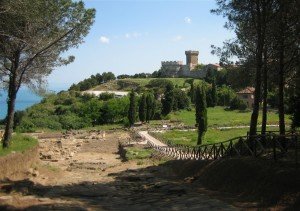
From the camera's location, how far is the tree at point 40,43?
22.7 meters

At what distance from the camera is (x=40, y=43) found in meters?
23.5

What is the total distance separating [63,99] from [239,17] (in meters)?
116

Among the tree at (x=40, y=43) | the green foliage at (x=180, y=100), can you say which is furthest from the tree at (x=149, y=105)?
the tree at (x=40, y=43)

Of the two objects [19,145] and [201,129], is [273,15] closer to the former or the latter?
[19,145]

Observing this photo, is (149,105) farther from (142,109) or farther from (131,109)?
(131,109)

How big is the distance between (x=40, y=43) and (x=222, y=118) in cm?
6642

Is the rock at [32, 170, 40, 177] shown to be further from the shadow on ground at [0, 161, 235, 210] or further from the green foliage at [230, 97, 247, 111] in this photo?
the green foliage at [230, 97, 247, 111]

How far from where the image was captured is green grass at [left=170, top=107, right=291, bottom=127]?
76.8 meters

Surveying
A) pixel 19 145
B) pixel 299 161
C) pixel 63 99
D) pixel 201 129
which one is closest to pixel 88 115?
pixel 63 99

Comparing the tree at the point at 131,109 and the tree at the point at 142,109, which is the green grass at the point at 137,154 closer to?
the tree at the point at 131,109

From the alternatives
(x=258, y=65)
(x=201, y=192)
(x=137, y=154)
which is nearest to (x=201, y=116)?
(x=137, y=154)

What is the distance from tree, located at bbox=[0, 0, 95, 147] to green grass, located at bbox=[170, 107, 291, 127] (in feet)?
152

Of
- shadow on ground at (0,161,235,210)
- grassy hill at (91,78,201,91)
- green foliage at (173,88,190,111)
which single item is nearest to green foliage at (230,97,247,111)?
green foliage at (173,88,190,111)

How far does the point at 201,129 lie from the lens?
52188 mm
